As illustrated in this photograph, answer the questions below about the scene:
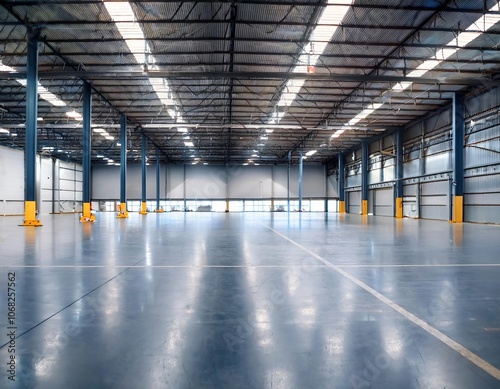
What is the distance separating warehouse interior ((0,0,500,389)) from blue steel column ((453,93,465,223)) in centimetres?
12

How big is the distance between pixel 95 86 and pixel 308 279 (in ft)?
70.7

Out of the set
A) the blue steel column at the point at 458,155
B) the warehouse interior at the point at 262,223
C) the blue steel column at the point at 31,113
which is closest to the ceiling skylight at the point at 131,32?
the warehouse interior at the point at 262,223

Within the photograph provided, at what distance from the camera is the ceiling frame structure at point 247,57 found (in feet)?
44.6

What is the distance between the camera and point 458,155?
22.6m

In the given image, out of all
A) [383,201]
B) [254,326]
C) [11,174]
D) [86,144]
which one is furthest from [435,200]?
[11,174]

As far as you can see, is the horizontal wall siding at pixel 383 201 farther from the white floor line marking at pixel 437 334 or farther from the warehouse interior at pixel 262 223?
the white floor line marking at pixel 437 334

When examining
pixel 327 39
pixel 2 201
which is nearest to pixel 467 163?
pixel 327 39

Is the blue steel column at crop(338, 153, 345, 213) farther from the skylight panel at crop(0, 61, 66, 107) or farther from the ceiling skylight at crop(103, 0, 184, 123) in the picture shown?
the skylight panel at crop(0, 61, 66, 107)

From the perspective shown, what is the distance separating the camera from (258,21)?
557 inches

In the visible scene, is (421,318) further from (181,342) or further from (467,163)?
(467,163)

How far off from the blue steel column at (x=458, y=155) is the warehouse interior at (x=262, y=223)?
0.38 feet

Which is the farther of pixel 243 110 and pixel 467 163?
pixel 243 110

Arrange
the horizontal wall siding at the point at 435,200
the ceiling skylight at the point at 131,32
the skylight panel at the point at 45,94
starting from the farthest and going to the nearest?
the horizontal wall siding at the point at 435,200 → the skylight panel at the point at 45,94 → the ceiling skylight at the point at 131,32

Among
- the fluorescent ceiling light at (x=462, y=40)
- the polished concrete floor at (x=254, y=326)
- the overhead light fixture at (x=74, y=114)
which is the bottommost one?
the polished concrete floor at (x=254, y=326)
